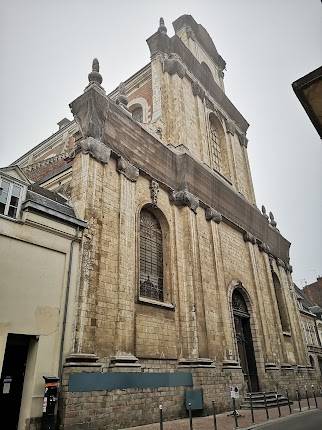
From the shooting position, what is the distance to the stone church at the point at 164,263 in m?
8.68

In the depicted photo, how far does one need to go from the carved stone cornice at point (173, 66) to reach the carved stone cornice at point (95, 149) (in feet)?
28.4

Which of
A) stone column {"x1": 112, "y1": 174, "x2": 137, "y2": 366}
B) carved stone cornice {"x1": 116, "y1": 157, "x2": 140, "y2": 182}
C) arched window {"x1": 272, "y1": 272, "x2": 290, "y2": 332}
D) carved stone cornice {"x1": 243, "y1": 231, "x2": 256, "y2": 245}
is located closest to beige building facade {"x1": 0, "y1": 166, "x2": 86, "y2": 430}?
stone column {"x1": 112, "y1": 174, "x2": 137, "y2": 366}

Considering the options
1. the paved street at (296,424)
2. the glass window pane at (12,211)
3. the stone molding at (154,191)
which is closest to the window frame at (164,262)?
the stone molding at (154,191)

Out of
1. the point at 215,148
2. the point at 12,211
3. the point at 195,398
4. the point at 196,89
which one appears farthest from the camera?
the point at 215,148

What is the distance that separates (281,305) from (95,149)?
1510cm

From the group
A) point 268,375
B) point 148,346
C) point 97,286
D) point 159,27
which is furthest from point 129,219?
point 159,27

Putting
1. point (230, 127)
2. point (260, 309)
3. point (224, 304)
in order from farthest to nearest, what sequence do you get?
point (230, 127) < point (260, 309) < point (224, 304)

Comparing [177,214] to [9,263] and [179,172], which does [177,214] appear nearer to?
[179,172]

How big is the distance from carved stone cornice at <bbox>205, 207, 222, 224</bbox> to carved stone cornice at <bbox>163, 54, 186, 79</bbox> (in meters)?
7.81

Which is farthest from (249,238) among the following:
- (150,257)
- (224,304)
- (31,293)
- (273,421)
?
(31,293)

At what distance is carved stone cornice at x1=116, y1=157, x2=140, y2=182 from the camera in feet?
37.6

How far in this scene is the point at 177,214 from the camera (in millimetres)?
13695

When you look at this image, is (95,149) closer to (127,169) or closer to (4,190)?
(127,169)

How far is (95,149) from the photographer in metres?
10.6
